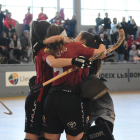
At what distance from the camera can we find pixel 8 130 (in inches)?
224

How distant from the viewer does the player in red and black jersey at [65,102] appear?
2.86 metres

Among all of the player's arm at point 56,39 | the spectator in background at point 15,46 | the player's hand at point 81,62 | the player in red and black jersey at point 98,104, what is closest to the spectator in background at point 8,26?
the spectator in background at point 15,46

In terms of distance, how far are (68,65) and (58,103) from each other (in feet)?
1.36

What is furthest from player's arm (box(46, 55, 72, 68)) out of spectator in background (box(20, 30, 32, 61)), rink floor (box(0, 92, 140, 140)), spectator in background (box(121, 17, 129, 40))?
spectator in background (box(121, 17, 129, 40))

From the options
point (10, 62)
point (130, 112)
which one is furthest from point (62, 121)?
point (10, 62)

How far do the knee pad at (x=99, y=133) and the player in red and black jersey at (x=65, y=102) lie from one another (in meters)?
0.50

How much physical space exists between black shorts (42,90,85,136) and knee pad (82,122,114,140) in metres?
0.51

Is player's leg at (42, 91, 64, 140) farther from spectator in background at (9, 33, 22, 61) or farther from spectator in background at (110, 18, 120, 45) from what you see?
spectator in background at (110, 18, 120, 45)

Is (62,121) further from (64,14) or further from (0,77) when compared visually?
(64,14)

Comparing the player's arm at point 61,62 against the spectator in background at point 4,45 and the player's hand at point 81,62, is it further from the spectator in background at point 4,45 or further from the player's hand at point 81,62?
the spectator in background at point 4,45

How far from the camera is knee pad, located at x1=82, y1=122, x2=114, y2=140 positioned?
332 cm

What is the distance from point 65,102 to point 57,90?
16 cm

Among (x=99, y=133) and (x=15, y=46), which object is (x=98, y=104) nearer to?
(x=99, y=133)

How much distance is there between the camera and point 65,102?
2852 millimetres
